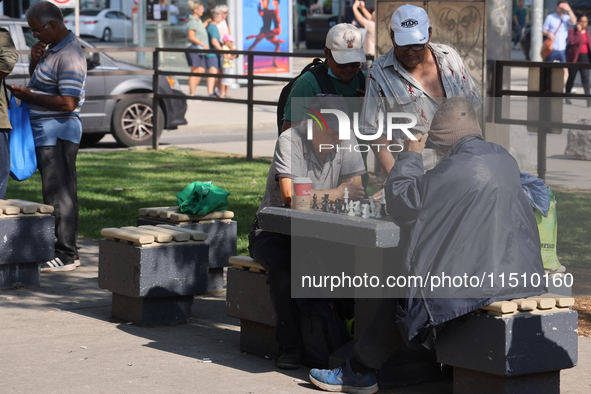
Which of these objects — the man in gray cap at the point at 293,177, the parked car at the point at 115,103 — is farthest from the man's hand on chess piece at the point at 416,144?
the parked car at the point at 115,103

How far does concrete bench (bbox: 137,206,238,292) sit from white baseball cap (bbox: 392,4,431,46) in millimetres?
2317

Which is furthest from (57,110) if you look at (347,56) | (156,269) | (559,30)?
(559,30)

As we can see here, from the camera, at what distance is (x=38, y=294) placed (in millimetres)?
6570

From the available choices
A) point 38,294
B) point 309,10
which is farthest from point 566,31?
point 309,10

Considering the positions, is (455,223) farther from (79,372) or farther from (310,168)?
(79,372)

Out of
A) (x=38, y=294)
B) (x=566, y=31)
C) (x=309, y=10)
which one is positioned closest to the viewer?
(x=38, y=294)

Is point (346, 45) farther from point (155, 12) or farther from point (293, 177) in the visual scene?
point (155, 12)

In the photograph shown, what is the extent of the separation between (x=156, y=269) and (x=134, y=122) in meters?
9.46

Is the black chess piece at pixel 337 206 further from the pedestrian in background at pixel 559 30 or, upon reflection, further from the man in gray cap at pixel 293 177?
the pedestrian in background at pixel 559 30

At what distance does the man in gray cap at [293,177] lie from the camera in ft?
16.0

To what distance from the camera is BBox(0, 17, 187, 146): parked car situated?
44.4 ft

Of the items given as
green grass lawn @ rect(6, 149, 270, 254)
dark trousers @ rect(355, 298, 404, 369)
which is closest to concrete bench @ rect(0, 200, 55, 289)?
green grass lawn @ rect(6, 149, 270, 254)

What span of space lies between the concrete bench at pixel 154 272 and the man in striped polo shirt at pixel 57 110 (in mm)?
1443

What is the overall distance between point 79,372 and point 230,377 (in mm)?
793
